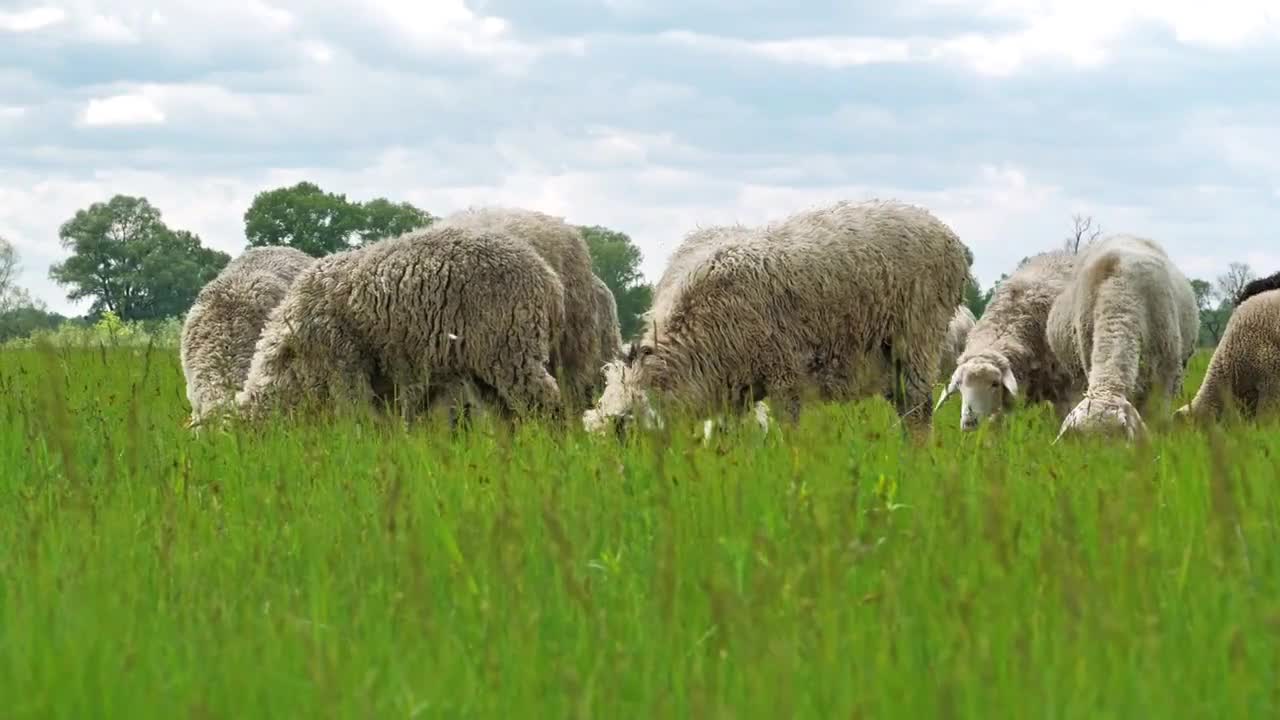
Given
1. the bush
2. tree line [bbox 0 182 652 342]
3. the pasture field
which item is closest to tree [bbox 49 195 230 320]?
tree line [bbox 0 182 652 342]

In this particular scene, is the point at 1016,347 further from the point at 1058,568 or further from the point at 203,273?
the point at 203,273

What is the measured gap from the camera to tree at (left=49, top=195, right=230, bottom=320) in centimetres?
7744

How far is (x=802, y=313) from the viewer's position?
31.5ft

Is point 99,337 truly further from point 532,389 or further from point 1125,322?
point 1125,322

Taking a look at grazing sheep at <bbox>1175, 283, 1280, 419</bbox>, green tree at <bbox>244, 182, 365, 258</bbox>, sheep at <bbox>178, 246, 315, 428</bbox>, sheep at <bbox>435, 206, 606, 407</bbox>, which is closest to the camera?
sheep at <bbox>435, 206, 606, 407</bbox>

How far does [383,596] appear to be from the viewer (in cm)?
416

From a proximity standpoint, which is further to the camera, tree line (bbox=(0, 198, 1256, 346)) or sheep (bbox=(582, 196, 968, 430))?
tree line (bbox=(0, 198, 1256, 346))

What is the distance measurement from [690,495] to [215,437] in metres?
3.75

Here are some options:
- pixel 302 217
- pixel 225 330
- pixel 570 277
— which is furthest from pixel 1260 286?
pixel 302 217

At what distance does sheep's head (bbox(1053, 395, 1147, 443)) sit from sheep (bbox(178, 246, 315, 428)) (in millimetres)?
5871

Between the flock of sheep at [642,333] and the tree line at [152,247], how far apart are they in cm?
4177

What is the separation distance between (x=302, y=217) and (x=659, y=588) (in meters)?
56.6

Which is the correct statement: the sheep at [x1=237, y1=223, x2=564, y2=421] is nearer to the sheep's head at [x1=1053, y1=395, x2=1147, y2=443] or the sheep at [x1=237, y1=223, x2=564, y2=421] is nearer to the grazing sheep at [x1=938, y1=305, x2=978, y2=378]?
the sheep's head at [x1=1053, y1=395, x2=1147, y2=443]

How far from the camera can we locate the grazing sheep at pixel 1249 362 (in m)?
11.7
